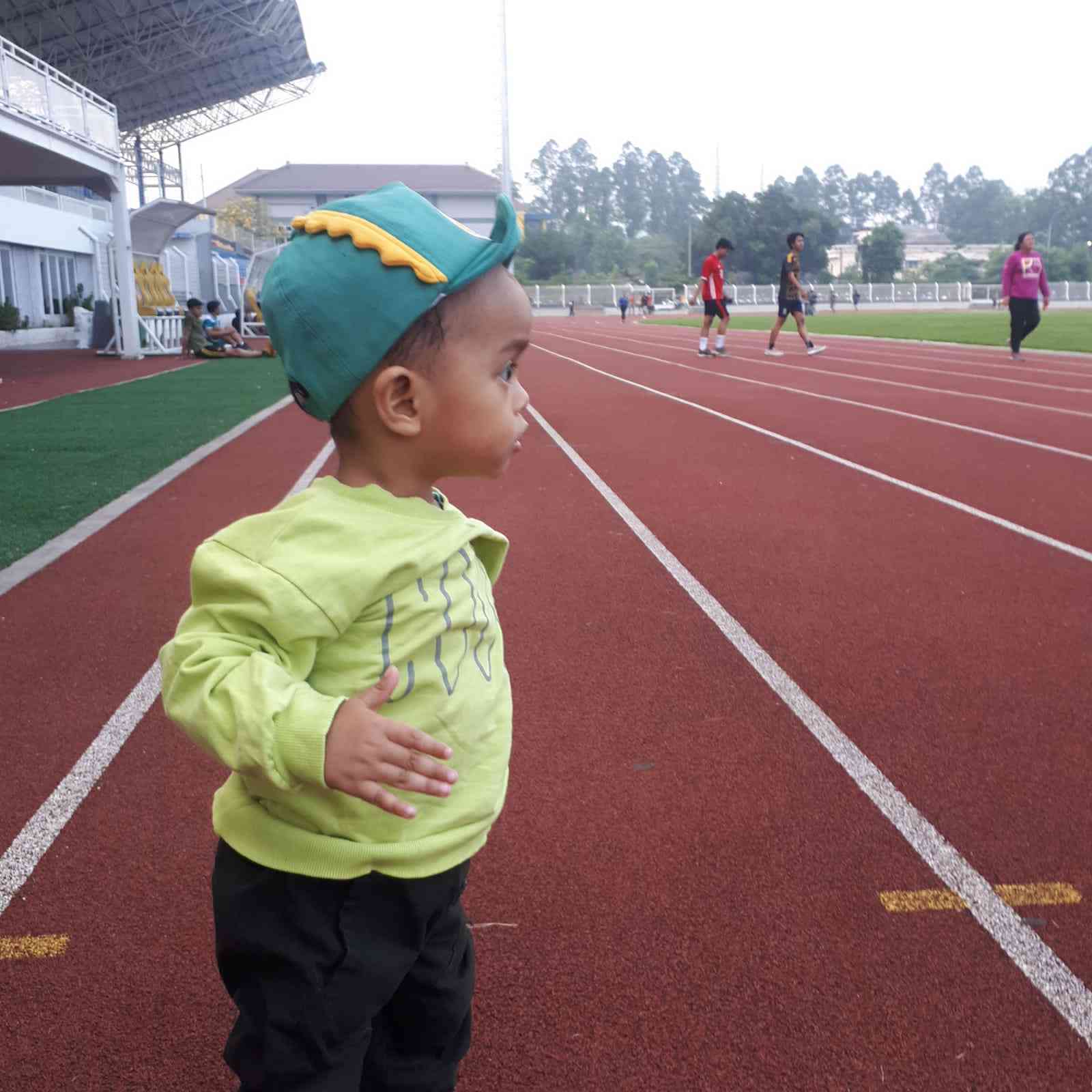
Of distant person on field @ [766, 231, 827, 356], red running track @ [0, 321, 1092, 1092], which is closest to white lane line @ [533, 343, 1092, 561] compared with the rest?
red running track @ [0, 321, 1092, 1092]

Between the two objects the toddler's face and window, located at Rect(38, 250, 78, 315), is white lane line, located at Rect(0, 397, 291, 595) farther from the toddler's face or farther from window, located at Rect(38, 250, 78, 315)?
window, located at Rect(38, 250, 78, 315)

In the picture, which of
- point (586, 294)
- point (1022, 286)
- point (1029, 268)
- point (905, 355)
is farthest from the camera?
point (586, 294)

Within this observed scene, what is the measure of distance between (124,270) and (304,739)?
27.1m

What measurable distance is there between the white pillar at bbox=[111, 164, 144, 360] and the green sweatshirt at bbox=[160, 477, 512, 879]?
2649 cm

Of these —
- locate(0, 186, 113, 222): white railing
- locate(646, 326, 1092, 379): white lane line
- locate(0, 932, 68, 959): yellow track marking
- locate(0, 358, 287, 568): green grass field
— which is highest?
locate(0, 186, 113, 222): white railing

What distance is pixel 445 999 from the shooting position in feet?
6.49

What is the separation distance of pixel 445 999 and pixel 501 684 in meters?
0.52

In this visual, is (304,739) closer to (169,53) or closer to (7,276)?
(7,276)

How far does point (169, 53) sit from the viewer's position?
4981cm

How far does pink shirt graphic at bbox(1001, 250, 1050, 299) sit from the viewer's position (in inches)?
750

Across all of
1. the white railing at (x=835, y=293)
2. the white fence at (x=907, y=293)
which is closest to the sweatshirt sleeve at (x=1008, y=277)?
the white railing at (x=835, y=293)

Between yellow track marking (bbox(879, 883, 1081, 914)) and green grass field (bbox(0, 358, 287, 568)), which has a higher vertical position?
green grass field (bbox(0, 358, 287, 568))

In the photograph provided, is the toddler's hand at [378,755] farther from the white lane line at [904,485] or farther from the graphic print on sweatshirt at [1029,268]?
the graphic print on sweatshirt at [1029,268]

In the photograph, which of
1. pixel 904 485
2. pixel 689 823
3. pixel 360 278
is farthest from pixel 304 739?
pixel 904 485
